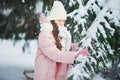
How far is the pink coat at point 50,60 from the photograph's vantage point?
352cm

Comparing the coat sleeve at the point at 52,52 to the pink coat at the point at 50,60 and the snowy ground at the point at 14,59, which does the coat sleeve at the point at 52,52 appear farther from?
the snowy ground at the point at 14,59

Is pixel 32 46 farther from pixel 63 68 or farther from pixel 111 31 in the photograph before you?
pixel 63 68

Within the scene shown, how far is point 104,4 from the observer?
605cm

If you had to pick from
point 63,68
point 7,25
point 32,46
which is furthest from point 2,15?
point 63,68

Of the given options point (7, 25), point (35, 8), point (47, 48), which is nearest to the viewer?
point (47, 48)

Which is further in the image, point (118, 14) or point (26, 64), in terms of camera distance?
point (26, 64)

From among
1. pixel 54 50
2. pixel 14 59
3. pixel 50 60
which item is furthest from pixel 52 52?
pixel 14 59

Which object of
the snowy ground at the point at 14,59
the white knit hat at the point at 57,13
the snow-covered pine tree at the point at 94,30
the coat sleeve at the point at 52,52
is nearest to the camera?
the coat sleeve at the point at 52,52

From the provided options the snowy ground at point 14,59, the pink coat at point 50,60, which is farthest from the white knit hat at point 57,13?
the snowy ground at point 14,59

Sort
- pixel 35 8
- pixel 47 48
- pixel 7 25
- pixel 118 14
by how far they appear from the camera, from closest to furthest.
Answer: pixel 47 48 < pixel 118 14 < pixel 35 8 < pixel 7 25

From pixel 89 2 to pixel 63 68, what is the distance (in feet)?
7.83

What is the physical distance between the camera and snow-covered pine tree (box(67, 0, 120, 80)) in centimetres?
580

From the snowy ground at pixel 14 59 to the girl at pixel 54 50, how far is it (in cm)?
496

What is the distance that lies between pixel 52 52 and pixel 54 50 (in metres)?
0.03
